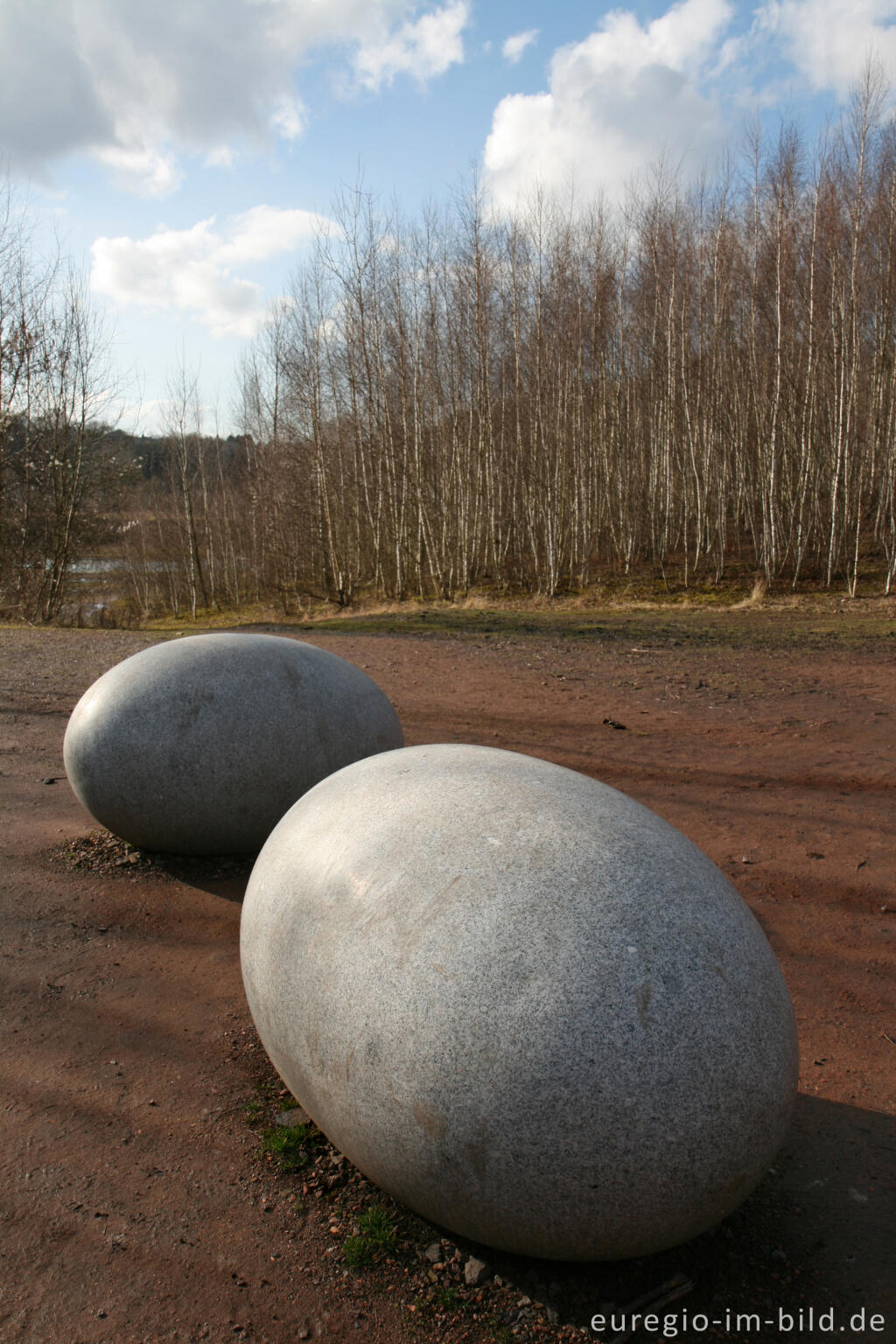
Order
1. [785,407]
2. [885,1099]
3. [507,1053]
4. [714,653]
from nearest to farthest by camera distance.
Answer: [507,1053] → [885,1099] → [714,653] → [785,407]

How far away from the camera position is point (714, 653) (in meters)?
10.7

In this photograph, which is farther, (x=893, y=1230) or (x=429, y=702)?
(x=429, y=702)

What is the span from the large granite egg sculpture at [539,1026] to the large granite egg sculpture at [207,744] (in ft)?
7.19

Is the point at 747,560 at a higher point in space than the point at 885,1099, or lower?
higher

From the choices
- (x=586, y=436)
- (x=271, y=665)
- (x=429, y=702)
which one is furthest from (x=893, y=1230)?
(x=586, y=436)

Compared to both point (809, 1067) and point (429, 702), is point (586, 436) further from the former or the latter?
point (809, 1067)

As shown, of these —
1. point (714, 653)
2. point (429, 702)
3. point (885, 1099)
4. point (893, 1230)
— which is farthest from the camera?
point (714, 653)

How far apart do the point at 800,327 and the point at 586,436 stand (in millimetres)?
5613

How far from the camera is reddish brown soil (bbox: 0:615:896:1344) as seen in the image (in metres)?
2.11

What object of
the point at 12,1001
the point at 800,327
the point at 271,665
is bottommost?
the point at 12,1001

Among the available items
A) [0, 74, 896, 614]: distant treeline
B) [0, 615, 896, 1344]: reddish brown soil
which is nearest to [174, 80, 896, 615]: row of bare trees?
[0, 74, 896, 614]: distant treeline

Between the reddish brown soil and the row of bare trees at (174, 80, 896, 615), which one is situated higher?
the row of bare trees at (174, 80, 896, 615)

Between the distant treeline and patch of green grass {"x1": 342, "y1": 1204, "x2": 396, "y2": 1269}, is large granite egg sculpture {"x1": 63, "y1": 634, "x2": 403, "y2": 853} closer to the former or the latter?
patch of green grass {"x1": 342, "y1": 1204, "x2": 396, "y2": 1269}

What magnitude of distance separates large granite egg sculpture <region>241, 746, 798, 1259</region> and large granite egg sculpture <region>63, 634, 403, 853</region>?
219cm
